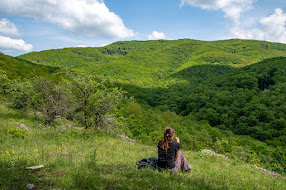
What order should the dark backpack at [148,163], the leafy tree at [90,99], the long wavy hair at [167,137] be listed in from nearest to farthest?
1. the long wavy hair at [167,137]
2. the dark backpack at [148,163]
3. the leafy tree at [90,99]

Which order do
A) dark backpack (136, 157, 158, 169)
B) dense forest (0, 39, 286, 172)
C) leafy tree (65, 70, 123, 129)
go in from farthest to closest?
1. dense forest (0, 39, 286, 172)
2. leafy tree (65, 70, 123, 129)
3. dark backpack (136, 157, 158, 169)

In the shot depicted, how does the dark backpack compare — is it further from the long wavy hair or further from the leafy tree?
the leafy tree

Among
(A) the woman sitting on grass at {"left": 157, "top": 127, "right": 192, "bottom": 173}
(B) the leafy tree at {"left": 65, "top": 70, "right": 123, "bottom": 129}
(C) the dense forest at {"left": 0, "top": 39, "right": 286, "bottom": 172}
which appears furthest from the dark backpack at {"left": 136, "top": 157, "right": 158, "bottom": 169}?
(B) the leafy tree at {"left": 65, "top": 70, "right": 123, "bottom": 129}

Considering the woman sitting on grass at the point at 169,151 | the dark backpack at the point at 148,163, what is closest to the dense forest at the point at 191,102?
the dark backpack at the point at 148,163

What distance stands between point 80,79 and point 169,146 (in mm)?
6775

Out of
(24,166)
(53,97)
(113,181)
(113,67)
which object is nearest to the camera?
(113,181)

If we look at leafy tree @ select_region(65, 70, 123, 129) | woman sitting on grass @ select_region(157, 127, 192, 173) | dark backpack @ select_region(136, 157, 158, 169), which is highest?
leafy tree @ select_region(65, 70, 123, 129)

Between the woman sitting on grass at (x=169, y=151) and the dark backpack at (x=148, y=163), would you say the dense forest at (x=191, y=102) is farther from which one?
the woman sitting on grass at (x=169, y=151)

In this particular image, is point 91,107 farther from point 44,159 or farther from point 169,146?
point 169,146

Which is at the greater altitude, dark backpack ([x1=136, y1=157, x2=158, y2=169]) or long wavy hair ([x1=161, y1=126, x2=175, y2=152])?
long wavy hair ([x1=161, y1=126, x2=175, y2=152])

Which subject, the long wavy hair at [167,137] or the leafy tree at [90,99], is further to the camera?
the leafy tree at [90,99]

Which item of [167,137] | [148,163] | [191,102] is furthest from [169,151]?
[191,102]

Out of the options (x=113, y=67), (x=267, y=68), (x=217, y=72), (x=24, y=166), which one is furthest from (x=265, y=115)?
(x=113, y=67)

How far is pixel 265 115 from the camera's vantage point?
232 feet
